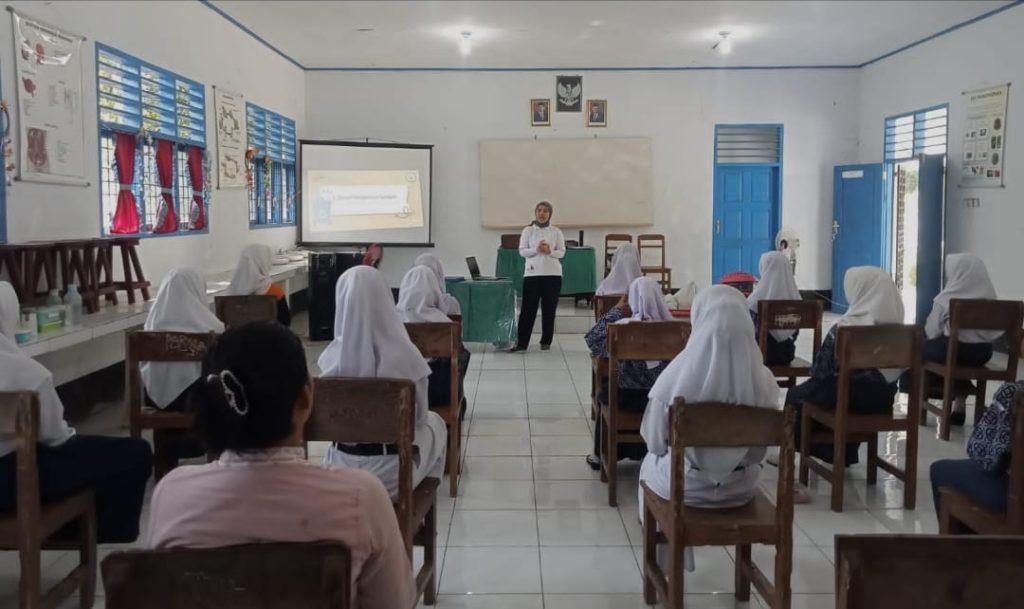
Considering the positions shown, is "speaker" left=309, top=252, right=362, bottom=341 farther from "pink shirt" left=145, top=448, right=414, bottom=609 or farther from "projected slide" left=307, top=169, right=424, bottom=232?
"pink shirt" left=145, top=448, right=414, bottom=609

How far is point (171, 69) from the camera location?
22.8ft

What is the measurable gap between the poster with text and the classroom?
0.18 ft

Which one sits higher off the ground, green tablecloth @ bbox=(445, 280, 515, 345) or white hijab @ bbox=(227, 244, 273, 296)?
white hijab @ bbox=(227, 244, 273, 296)

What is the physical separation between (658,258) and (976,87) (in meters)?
4.41

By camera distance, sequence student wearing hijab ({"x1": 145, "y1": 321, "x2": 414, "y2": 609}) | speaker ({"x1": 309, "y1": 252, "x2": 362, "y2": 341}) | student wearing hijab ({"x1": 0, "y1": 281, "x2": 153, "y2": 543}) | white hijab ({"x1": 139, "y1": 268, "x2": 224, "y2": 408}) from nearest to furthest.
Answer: student wearing hijab ({"x1": 145, "y1": 321, "x2": 414, "y2": 609})
student wearing hijab ({"x1": 0, "y1": 281, "x2": 153, "y2": 543})
white hijab ({"x1": 139, "y1": 268, "x2": 224, "y2": 408})
speaker ({"x1": 309, "y1": 252, "x2": 362, "y2": 341})

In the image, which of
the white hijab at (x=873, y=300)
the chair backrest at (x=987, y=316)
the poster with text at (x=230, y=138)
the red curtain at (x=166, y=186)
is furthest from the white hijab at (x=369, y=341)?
the poster with text at (x=230, y=138)

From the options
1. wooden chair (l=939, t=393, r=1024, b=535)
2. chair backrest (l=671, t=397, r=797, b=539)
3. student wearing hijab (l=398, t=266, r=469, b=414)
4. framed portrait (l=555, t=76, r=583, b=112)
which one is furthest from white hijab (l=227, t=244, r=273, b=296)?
framed portrait (l=555, t=76, r=583, b=112)

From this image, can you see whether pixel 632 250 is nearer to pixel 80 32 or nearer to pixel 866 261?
pixel 80 32

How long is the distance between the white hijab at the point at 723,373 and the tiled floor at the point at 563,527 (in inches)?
23.2

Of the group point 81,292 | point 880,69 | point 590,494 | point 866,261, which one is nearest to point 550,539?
point 590,494

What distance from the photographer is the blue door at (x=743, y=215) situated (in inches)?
463

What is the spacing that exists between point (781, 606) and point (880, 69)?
32.6 feet

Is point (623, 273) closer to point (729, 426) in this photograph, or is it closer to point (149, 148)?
point (149, 148)

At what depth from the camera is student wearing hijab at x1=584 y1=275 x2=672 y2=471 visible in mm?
4156
